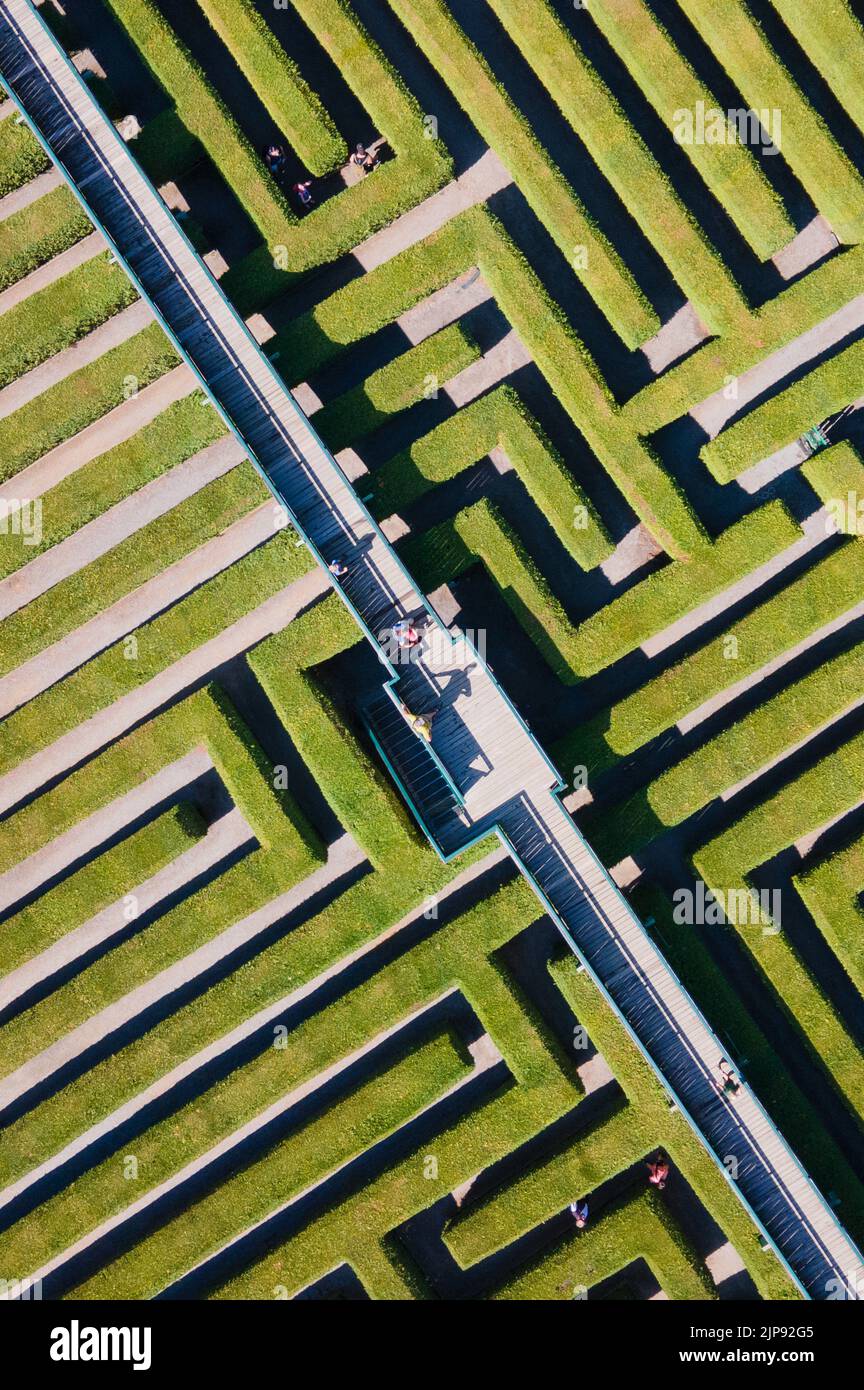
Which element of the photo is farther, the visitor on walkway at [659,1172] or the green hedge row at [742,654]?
the visitor on walkway at [659,1172]

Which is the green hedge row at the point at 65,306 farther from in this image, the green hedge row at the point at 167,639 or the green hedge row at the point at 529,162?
the green hedge row at the point at 529,162

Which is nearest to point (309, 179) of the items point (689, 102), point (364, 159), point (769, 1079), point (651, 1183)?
point (364, 159)

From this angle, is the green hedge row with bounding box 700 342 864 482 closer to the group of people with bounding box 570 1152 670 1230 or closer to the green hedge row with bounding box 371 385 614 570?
the green hedge row with bounding box 371 385 614 570

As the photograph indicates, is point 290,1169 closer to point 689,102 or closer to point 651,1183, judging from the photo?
point 651,1183

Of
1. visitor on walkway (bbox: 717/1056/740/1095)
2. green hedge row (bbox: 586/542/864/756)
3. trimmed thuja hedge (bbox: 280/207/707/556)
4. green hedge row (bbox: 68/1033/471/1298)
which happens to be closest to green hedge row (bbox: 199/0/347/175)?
trimmed thuja hedge (bbox: 280/207/707/556)

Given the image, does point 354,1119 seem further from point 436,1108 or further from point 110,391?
point 110,391

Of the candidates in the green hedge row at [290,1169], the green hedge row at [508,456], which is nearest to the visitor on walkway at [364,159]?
Answer: the green hedge row at [508,456]
